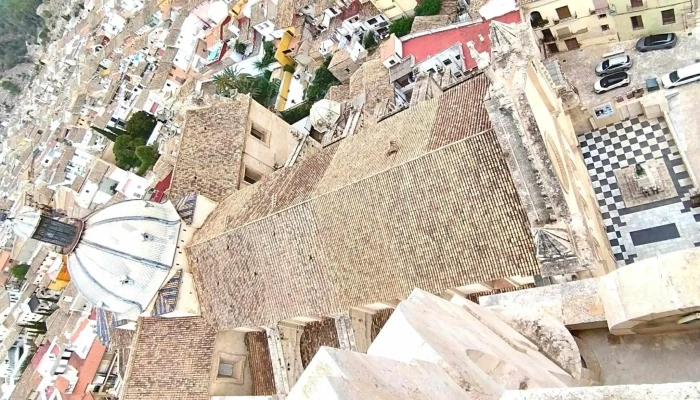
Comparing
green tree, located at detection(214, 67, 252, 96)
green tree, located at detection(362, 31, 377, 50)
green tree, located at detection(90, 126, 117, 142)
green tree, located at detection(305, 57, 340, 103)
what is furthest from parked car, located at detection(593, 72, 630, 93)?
green tree, located at detection(90, 126, 117, 142)

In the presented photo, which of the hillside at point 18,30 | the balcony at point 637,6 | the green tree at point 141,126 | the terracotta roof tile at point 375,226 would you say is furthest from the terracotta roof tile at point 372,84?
the hillside at point 18,30

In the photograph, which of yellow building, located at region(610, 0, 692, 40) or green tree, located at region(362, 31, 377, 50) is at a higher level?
green tree, located at region(362, 31, 377, 50)

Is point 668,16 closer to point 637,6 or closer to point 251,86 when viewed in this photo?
point 637,6

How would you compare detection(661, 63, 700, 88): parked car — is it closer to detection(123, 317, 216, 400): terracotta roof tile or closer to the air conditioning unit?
the air conditioning unit

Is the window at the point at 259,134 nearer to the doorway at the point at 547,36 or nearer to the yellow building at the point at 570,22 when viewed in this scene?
the yellow building at the point at 570,22

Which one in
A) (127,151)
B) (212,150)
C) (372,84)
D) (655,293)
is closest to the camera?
(655,293)

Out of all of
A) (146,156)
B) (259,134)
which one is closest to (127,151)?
(146,156)
